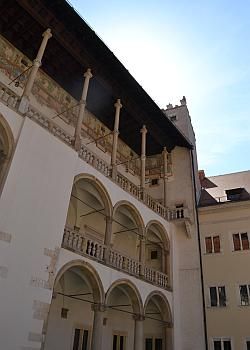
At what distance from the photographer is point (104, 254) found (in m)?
12.4

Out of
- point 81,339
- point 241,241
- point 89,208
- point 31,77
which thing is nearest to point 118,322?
point 81,339

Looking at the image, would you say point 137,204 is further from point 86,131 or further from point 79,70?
point 79,70

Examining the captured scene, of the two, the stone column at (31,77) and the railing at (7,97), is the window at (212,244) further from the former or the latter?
the railing at (7,97)

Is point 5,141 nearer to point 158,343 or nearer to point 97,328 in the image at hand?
point 97,328

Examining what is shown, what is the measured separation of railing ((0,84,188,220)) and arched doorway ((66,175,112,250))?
29.8 inches

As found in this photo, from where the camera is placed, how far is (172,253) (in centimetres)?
1686

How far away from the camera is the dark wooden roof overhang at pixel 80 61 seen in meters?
12.8

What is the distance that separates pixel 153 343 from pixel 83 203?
Answer: 7533 millimetres

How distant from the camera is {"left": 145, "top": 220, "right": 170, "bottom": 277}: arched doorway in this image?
1655 cm

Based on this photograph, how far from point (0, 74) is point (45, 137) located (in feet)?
13.1

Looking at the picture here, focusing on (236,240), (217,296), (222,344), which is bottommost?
(222,344)

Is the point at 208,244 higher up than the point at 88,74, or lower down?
lower down

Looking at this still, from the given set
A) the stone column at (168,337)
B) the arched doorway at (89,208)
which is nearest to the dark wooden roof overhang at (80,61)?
the arched doorway at (89,208)

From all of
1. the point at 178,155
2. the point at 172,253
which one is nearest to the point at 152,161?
the point at 178,155
